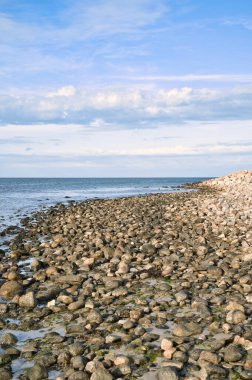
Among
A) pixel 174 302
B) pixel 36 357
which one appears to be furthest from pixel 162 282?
pixel 36 357

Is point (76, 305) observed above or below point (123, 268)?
below

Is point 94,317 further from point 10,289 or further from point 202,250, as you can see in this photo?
point 202,250

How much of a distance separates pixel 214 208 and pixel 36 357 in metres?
17.8

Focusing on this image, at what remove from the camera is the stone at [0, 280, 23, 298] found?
8.84 meters

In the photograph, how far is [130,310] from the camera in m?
7.36

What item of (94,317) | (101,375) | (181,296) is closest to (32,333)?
(94,317)

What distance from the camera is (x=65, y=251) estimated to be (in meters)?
12.9

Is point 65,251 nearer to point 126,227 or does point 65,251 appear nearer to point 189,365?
point 126,227

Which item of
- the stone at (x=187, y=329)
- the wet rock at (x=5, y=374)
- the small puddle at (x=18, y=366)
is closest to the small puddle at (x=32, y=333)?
the small puddle at (x=18, y=366)

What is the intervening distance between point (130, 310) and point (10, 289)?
2.98 m

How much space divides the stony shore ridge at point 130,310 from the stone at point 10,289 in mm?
24

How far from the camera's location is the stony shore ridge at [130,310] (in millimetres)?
5488

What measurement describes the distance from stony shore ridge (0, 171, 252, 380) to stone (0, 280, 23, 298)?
24 millimetres

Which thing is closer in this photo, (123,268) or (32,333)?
(32,333)
